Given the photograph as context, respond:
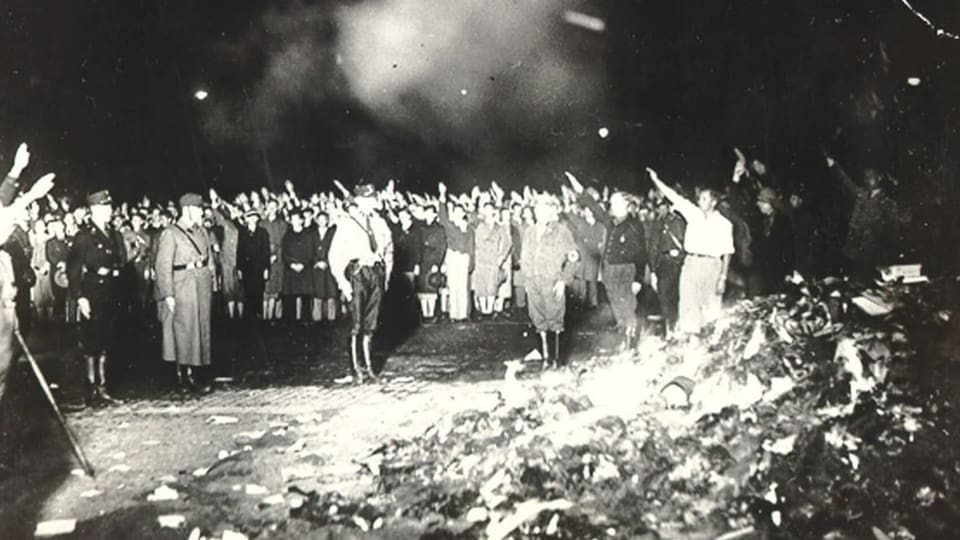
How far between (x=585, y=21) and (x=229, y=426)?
301 cm

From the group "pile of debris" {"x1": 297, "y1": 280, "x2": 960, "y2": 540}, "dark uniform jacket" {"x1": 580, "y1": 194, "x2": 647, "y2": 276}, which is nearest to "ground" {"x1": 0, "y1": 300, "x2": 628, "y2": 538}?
"pile of debris" {"x1": 297, "y1": 280, "x2": 960, "y2": 540}

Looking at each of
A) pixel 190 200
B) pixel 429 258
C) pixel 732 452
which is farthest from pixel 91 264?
pixel 732 452

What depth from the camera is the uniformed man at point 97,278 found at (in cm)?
442

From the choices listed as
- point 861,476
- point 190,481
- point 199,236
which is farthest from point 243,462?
point 861,476

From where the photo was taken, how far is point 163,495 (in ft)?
11.7

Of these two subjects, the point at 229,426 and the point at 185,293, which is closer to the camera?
the point at 229,426

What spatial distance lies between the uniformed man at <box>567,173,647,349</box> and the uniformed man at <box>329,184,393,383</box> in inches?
54.6

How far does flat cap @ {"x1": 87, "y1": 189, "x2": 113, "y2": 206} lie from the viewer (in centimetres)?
443

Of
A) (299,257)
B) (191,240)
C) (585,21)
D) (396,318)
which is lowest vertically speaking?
(396,318)

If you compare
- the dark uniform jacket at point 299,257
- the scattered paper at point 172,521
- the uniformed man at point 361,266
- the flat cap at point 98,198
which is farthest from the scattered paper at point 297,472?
the dark uniform jacket at point 299,257

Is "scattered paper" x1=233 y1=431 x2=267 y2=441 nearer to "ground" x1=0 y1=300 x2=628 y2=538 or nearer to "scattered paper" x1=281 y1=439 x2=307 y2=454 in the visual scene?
"ground" x1=0 y1=300 x2=628 y2=538

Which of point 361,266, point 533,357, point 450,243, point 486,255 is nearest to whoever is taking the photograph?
point 533,357

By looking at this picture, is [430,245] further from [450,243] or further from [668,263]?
[668,263]

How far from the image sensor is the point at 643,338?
15.6 ft
